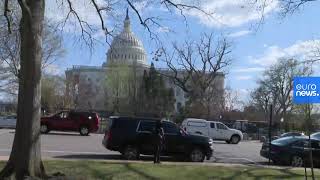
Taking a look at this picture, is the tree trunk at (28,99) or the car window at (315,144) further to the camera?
the car window at (315,144)

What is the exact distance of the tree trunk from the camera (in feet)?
45.8

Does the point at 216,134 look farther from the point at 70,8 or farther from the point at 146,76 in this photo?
the point at 146,76

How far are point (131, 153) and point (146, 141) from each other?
77 cm

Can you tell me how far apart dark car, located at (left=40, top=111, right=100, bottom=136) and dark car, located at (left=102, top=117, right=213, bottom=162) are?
17.9m

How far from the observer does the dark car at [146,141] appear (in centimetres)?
2291

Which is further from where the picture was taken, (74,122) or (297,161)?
(74,122)

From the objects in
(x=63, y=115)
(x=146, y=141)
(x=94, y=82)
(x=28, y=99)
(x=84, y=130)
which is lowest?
(x=146, y=141)

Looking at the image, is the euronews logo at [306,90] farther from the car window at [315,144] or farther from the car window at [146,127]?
the car window at [315,144]

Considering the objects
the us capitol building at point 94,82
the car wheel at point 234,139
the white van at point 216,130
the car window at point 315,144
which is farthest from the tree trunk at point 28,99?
the us capitol building at point 94,82

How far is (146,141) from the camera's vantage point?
2297 centimetres

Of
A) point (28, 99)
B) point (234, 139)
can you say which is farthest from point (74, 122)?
point (28, 99)

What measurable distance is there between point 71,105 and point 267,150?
72.4 meters

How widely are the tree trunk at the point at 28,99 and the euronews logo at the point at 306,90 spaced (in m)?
6.49

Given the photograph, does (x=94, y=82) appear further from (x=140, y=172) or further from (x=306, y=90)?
(x=306, y=90)
